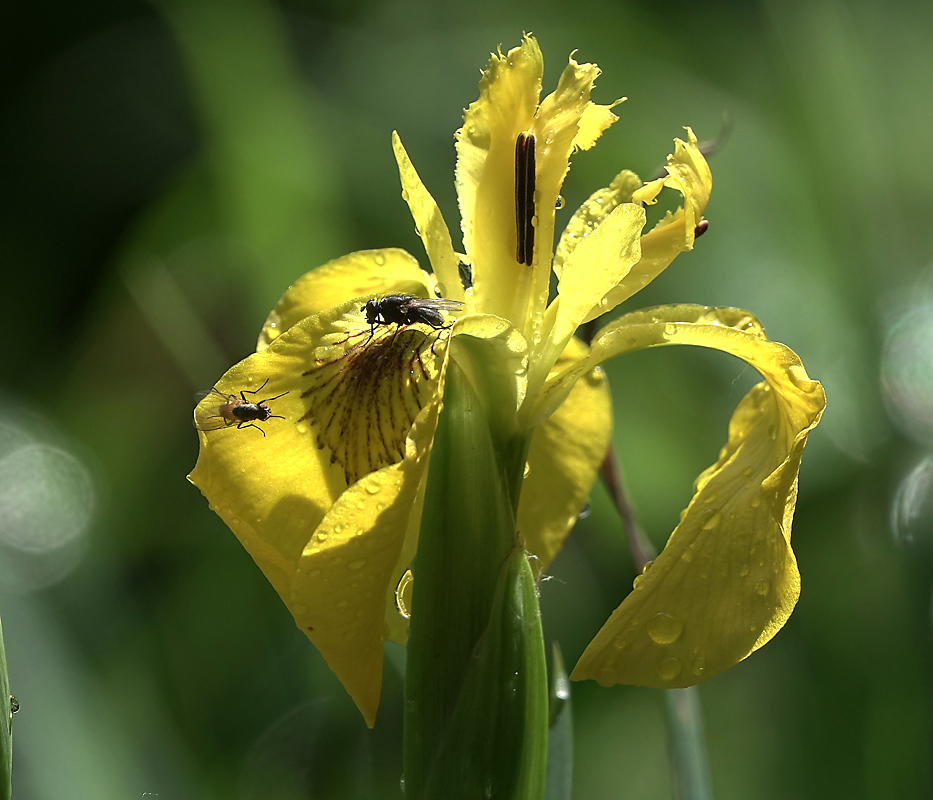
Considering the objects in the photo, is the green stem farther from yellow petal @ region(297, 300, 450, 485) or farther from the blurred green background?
the blurred green background

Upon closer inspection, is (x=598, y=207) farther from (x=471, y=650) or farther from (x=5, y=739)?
(x=5, y=739)

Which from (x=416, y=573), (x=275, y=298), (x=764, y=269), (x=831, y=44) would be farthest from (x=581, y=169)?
(x=416, y=573)

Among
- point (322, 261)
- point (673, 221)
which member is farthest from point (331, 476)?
point (322, 261)

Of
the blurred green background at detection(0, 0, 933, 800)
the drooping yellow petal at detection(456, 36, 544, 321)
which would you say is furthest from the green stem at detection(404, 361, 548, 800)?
the blurred green background at detection(0, 0, 933, 800)

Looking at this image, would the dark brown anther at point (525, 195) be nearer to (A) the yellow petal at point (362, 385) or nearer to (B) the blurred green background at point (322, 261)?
(A) the yellow petal at point (362, 385)

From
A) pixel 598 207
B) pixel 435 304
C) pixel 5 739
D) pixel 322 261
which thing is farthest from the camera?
pixel 322 261

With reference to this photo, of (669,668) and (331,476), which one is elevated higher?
(331,476)
